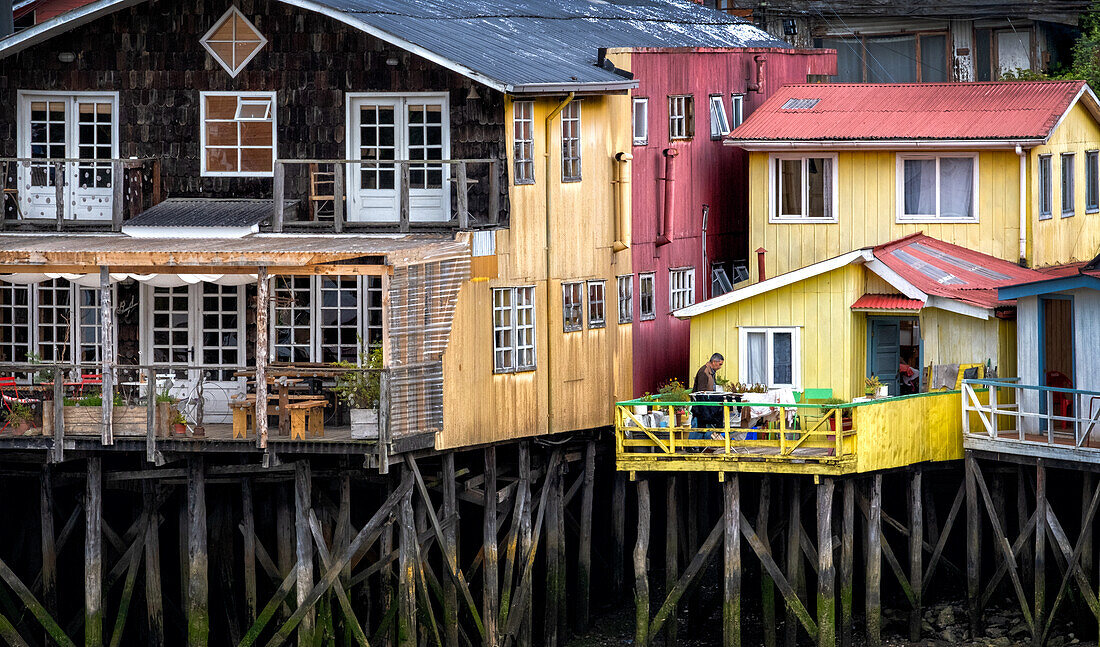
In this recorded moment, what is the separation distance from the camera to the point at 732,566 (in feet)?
110

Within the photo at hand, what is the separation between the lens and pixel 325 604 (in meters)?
32.4

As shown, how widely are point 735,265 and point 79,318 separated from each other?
1215 centimetres

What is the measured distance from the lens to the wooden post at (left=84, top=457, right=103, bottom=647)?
3319 cm

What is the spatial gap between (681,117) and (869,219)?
3.60 metres

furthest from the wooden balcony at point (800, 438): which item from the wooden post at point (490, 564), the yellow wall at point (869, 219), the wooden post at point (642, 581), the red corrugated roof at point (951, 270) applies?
the yellow wall at point (869, 219)

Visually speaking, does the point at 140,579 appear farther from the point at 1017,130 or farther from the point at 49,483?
the point at 1017,130

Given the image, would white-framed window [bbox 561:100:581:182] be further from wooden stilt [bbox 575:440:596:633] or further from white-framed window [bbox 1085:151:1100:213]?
white-framed window [bbox 1085:151:1100:213]

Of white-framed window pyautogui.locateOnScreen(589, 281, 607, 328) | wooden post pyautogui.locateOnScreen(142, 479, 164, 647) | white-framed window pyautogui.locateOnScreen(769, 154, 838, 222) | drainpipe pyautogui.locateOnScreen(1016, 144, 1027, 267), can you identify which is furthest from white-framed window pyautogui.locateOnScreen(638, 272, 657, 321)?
wooden post pyautogui.locateOnScreen(142, 479, 164, 647)

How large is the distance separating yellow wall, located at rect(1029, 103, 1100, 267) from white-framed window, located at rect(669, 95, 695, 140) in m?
5.73

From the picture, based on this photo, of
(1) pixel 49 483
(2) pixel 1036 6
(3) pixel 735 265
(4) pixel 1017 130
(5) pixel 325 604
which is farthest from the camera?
(2) pixel 1036 6

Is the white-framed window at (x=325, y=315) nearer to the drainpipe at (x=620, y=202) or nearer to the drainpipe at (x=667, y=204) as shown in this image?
the drainpipe at (x=620, y=202)

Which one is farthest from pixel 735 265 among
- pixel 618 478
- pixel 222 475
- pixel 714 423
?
pixel 222 475

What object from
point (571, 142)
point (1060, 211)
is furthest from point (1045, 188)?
point (571, 142)

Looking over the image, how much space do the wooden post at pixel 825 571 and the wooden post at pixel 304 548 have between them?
7.26 m
